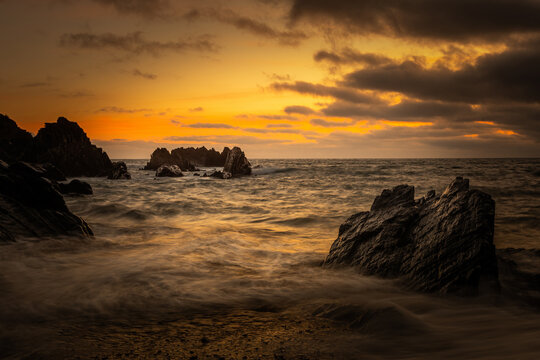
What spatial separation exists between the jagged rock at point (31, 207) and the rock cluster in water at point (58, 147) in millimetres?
36823

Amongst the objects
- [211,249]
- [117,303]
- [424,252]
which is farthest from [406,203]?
[117,303]

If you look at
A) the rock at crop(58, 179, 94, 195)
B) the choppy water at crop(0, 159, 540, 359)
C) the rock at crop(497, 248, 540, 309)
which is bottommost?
the choppy water at crop(0, 159, 540, 359)

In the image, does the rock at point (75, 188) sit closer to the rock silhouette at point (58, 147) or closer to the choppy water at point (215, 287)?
the choppy water at point (215, 287)

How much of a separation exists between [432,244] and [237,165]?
134ft

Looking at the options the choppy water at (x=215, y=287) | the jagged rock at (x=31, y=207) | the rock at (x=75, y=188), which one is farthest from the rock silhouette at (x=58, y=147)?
the choppy water at (x=215, y=287)

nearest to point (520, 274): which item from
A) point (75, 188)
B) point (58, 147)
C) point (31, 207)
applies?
point (31, 207)

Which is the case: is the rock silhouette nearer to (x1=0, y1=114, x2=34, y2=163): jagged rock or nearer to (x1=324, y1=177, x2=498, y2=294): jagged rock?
(x1=0, y1=114, x2=34, y2=163): jagged rock

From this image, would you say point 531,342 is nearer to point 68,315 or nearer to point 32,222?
point 68,315

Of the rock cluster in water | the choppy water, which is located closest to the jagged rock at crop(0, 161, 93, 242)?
the choppy water

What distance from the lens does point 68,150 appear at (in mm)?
43781

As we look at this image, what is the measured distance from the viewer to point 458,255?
14.9 feet

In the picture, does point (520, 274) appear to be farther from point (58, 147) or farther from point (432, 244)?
point (58, 147)

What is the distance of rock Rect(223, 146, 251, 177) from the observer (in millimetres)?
44438

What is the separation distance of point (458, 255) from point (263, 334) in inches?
126
